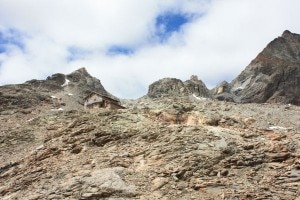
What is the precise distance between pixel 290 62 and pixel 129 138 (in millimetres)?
77697

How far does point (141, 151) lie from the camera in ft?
78.1

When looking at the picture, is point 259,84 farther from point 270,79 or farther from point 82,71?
point 82,71

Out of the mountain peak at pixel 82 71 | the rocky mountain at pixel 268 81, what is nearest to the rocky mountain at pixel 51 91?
the mountain peak at pixel 82 71

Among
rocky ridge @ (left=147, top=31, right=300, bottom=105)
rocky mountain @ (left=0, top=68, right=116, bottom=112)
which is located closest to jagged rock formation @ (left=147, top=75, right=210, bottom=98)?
rocky ridge @ (left=147, top=31, right=300, bottom=105)

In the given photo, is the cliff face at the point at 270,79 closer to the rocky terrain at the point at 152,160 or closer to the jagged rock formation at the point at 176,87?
the jagged rock formation at the point at 176,87

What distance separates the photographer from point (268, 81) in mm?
91812

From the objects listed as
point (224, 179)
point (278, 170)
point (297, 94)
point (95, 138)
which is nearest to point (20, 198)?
point (95, 138)

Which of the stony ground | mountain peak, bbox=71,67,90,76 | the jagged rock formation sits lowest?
the stony ground

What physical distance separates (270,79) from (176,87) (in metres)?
24.4

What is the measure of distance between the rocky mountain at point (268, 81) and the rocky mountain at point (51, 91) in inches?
1106

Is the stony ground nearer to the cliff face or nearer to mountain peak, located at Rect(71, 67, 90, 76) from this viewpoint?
the cliff face

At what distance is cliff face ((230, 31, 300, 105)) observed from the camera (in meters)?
88.8

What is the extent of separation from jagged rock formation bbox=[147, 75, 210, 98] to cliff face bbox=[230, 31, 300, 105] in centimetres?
1080

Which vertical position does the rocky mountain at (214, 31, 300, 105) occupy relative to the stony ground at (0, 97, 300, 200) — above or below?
above
